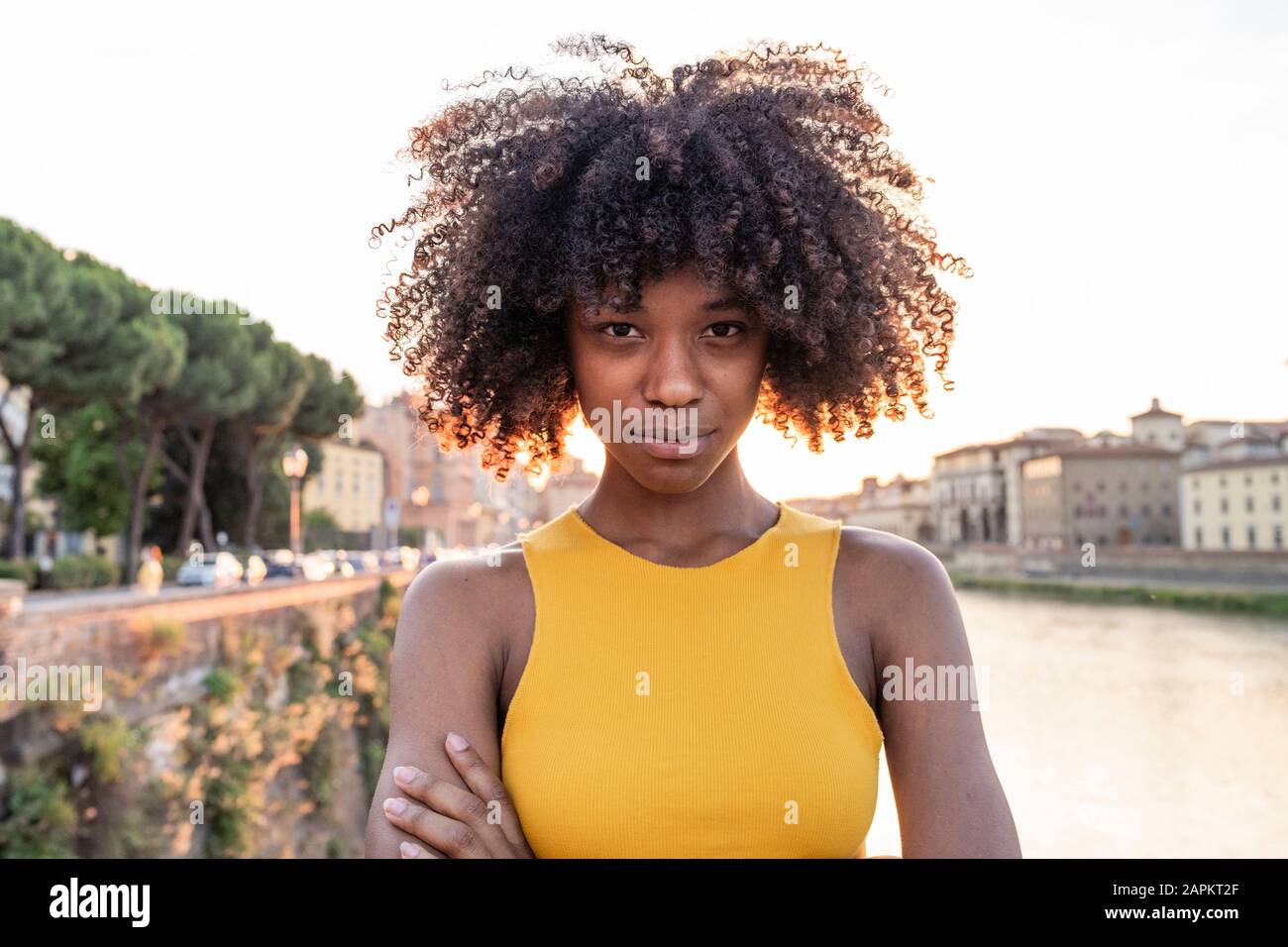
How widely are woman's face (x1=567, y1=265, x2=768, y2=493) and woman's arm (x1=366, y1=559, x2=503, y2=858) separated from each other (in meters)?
0.25

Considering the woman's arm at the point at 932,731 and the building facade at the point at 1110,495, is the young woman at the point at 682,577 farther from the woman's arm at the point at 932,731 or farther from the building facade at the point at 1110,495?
the building facade at the point at 1110,495

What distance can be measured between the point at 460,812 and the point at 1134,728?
112 feet

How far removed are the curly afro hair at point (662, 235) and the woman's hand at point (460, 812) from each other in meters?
0.58

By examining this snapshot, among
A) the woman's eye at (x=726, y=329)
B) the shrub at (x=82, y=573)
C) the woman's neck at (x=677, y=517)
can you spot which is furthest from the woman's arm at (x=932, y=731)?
the shrub at (x=82, y=573)

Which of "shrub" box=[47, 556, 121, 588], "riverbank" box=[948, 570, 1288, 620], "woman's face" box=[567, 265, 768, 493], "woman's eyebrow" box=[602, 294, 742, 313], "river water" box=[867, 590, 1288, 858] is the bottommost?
"river water" box=[867, 590, 1288, 858]

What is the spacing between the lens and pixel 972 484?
74875 millimetres

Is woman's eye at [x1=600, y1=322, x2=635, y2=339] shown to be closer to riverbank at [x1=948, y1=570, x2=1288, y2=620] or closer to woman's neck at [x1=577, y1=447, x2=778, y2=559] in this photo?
woman's neck at [x1=577, y1=447, x2=778, y2=559]

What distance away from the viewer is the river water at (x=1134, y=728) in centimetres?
2291

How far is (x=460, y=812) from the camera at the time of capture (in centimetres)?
125

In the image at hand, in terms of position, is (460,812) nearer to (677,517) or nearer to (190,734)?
(677,517)

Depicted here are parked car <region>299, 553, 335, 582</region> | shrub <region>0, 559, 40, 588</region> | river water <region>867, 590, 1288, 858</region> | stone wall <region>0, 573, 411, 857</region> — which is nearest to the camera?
stone wall <region>0, 573, 411, 857</region>

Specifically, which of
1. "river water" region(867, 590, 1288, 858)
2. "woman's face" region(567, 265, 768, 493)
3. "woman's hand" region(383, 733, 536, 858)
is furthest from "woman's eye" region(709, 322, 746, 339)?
"river water" region(867, 590, 1288, 858)

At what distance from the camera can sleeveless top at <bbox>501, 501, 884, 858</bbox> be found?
1.26 m
